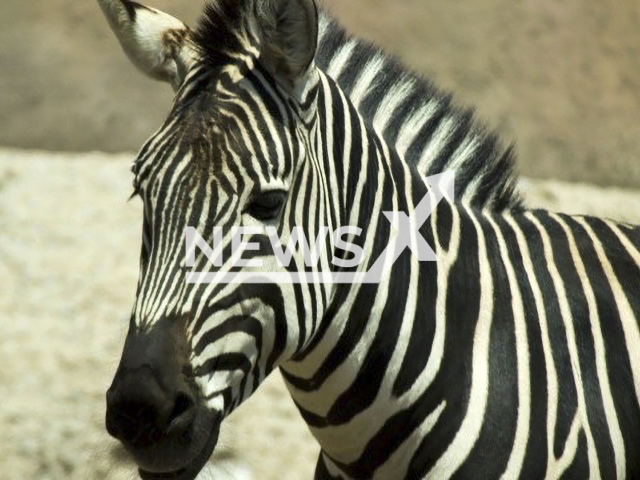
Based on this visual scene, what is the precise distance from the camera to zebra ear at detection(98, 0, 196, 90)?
3412 mm

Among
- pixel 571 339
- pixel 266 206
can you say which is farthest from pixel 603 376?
pixel 266 206

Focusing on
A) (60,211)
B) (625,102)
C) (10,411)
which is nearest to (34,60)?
(60,211)

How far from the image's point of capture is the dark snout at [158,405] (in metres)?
2.78

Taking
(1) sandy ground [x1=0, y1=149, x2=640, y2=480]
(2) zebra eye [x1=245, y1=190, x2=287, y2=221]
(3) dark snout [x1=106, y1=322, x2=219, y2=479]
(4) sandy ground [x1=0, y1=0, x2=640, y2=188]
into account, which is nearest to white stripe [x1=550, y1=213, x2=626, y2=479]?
(2) zebra eye [x1=245, y1=190, x2=287, y2=221]

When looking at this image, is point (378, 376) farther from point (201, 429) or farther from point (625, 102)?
point (625, 102)

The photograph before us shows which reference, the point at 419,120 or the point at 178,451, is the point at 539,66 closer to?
the point at 419,120

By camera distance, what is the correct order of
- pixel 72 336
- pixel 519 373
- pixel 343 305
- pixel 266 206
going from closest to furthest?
pixel 266 206 → pixel 343 305 → pixel 519 373 → pixel 72 336

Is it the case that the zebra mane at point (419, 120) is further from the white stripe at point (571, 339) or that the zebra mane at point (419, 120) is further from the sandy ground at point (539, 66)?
the sandy ground at point (539, 66)

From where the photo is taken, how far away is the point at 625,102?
26.2 ft

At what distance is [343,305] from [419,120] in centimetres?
81

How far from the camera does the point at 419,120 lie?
376 cm

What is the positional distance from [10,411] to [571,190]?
4182mm

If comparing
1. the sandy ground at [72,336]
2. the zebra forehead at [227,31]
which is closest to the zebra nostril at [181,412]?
the zebra forehead at [227,31]

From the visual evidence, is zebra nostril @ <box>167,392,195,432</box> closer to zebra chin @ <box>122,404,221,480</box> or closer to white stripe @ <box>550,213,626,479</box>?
zebra chin @ <box>122,404,221,480</box>
